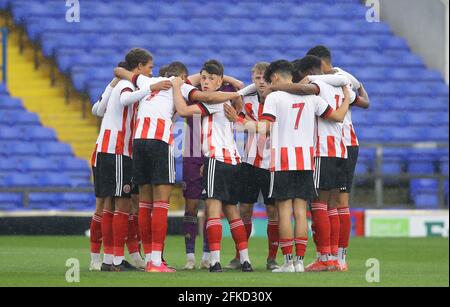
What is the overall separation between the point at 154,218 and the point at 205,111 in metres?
0.96

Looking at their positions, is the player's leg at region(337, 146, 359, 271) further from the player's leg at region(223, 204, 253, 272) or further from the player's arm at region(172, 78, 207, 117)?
the player's arm at region(172, 78, 207, 117)

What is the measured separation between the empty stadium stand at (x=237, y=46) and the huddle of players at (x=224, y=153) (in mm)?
8112

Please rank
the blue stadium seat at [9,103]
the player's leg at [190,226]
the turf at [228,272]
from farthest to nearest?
the blue stadium seat at [9,103], the player's leg at [190,226], the turf at [228,272]

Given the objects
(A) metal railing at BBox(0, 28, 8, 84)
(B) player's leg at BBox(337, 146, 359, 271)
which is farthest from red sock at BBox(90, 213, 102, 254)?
(A) metal railing at BBox(0, 28, 8, 84)

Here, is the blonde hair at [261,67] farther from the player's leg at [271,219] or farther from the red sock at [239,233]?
the red sock at [239,233]

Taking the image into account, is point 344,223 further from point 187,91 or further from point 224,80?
point 187,91

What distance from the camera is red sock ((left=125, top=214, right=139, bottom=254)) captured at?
10461 mm

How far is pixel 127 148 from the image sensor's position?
10078 millimetres

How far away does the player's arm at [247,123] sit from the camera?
9742mm

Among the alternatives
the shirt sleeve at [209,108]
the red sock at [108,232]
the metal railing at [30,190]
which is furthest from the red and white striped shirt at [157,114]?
the metal railing at [30,190]

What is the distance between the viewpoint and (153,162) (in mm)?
9672

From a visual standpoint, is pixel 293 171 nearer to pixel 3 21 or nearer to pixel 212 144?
pixel 212 144
